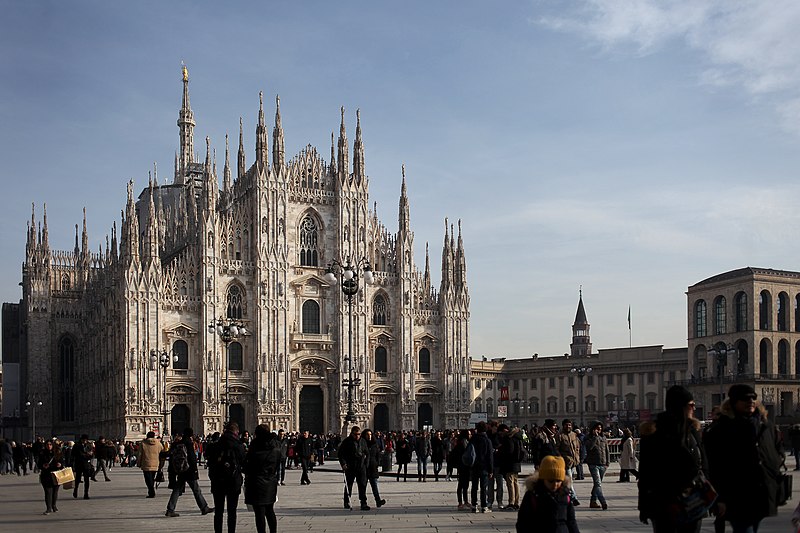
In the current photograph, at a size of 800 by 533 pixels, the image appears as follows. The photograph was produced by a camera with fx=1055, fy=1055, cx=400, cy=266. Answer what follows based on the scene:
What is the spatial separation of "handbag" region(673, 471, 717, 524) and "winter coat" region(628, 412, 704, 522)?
0.04m

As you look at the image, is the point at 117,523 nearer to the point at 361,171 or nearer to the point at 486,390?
the point at 361,171

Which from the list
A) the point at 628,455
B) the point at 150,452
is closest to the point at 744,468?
the point at 150,452

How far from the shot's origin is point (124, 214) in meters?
67.8

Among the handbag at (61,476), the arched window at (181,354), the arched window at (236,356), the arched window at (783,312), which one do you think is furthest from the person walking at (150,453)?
the arched window at (783,312)

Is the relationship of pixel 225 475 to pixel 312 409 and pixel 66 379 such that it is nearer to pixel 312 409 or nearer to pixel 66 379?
pixel 312 409

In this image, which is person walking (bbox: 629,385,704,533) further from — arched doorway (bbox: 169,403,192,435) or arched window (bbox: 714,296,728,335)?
arched window (bbox: 714,296,728,335)

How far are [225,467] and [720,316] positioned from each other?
6966 centimetres

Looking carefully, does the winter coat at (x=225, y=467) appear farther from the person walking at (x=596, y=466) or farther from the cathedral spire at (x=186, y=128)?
the cathedral spire at (x=186, y=128)

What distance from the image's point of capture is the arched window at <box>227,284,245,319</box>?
211 ft

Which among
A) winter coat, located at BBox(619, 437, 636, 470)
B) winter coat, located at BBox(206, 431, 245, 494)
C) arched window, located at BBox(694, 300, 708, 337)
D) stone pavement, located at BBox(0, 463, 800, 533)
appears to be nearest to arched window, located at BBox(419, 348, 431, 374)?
arched window, located at BBox(694, 300, 708, 337)

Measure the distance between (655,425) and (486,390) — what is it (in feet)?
319

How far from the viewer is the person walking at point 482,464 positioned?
61.7 ft

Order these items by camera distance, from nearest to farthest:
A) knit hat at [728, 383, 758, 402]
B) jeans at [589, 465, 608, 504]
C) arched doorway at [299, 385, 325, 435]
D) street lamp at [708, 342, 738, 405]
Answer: knit hat at [728, 383, 758, 402] → jeans at [589, 465, 608, 504] → street lamp at [708, 342, 738, 405] → arched doorway at [299, 385, 325, 435]

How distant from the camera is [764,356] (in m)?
77.3
